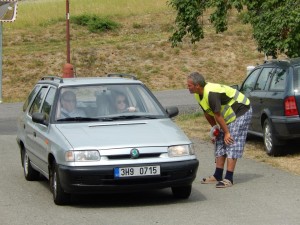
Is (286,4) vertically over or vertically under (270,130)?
over

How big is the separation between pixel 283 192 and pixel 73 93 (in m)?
3.00

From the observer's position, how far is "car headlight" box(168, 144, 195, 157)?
1042 centimetres

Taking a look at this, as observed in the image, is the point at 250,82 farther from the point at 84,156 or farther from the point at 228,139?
the point at 84,156

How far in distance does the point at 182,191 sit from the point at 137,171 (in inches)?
36.4

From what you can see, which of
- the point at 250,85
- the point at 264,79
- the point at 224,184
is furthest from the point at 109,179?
the point at 250,85

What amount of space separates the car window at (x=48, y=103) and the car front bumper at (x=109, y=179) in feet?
4.83

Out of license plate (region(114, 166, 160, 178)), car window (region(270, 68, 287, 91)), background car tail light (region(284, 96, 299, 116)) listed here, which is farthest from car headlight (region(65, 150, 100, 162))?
car window (region(270, 68, 287, 91))

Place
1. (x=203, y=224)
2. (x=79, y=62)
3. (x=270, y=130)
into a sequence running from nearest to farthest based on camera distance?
1. (x=203, y=224)
2. (x=270, y=130)
3. (x=79, y=62)

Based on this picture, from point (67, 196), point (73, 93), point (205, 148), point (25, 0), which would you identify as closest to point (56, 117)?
point (73, 93)

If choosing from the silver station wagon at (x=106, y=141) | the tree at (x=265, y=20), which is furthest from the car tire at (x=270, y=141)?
the silver station wagon at (x=106, y=141)

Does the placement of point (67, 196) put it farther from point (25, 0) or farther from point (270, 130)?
point (25, 0)

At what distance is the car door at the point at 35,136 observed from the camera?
1184cm

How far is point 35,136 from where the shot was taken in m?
12.1

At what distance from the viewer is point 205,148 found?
16797 millimetres
